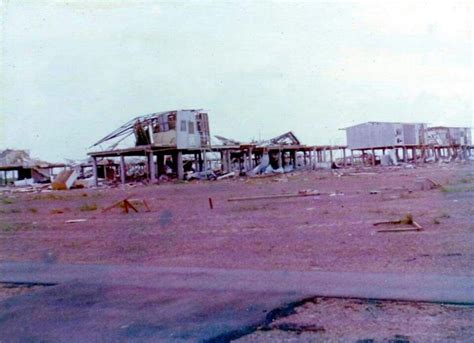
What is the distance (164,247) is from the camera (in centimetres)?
1323

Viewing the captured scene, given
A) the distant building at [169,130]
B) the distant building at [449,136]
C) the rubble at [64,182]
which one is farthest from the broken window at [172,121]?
the distant building at [449,136]

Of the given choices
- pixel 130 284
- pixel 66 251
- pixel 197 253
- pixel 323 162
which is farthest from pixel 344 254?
pixel 323 162

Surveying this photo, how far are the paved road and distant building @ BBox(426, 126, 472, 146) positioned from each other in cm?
9595

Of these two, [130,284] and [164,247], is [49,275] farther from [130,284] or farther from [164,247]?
[164,247]

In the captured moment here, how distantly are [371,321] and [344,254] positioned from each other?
173 inches

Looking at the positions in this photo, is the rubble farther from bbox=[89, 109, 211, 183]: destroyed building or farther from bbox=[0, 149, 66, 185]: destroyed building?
bbox=[0, 149, 66, 185]: destroyed building

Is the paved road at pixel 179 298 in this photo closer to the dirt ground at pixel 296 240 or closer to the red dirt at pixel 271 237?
the dirt ground at pixel 296 240

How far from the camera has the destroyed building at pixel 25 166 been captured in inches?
3202

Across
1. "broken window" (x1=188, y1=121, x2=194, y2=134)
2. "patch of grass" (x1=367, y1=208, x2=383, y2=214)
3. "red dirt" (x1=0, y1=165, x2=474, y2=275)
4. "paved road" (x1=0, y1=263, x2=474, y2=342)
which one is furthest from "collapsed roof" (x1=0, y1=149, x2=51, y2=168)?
"paved road" (x1=0, y1=263, x2=474, y2=342)

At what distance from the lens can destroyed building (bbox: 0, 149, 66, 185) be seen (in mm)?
81319

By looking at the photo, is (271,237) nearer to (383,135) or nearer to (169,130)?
(169,130)

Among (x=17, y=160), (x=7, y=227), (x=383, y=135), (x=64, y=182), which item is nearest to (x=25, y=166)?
(x=17, y=160)

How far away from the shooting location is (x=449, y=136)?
346 ft

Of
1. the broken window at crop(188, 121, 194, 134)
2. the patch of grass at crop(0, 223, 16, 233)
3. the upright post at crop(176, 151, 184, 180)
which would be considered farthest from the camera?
the broken window at crop(188, 121, 194, 134)
